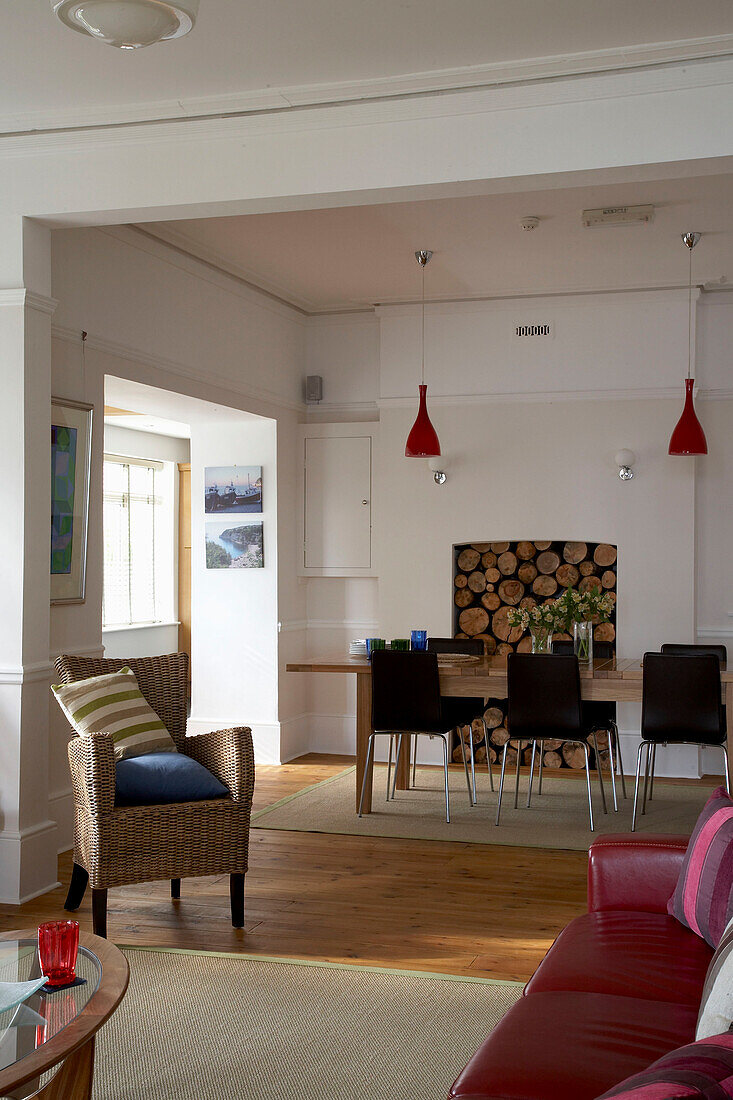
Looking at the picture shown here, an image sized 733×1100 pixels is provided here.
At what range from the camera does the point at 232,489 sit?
7.30 m

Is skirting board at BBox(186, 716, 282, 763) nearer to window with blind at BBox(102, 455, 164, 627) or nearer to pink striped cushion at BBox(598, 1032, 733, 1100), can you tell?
window with blind at BBox(102, 455, 164, 627)

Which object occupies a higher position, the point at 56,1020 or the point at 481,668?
the point at 481,668

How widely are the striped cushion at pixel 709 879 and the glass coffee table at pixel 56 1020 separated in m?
1.29

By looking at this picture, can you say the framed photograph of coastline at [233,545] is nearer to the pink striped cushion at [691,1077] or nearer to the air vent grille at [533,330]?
the air vent grille at [533,330]

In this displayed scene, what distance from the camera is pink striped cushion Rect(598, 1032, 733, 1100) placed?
3.63 feet

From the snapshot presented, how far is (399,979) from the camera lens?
3.38 m

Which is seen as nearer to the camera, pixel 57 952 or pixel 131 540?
pixel 57 952

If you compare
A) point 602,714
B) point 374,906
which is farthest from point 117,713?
point 602,714

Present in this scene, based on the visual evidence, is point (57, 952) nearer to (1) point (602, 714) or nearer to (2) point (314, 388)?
(1) point (602, 714)

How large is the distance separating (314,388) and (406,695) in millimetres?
2868

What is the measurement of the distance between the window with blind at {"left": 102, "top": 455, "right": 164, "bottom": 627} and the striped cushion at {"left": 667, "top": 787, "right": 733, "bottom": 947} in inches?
281

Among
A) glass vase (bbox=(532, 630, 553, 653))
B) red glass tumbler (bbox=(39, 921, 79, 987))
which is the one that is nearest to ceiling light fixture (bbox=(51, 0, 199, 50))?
red glass tumbler (bbox=(39, 921, 79, 987))

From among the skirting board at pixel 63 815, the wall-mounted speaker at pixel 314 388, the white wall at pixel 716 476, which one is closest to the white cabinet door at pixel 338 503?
the wall-mounted speaker at pixel 314 388

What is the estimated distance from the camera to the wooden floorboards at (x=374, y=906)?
12.0 ft
